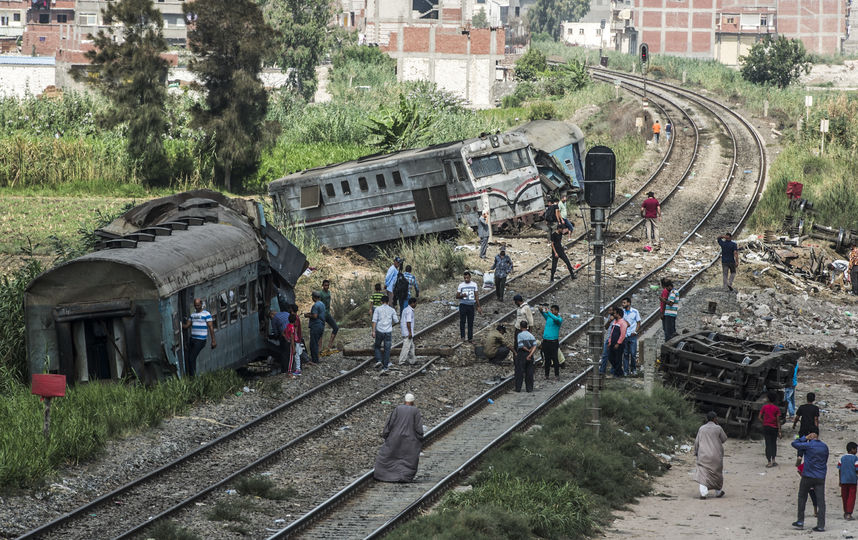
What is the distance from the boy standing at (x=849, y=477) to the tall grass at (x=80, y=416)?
9.61m

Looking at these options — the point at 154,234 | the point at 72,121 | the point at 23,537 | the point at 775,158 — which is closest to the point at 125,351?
the point at 154,234

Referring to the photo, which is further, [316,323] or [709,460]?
[316,323]

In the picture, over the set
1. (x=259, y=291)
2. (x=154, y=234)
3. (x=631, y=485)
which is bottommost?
(x=631, y=485)

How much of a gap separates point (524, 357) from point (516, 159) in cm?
1456

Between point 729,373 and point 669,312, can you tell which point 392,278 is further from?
point 729,373

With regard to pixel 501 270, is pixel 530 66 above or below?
above

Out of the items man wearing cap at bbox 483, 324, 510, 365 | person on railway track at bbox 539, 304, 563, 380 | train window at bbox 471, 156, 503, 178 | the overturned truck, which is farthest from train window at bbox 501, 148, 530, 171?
the overturned truck

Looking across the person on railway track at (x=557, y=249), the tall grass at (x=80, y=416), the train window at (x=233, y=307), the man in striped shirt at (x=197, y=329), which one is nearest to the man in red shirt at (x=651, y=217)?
the person on railway track at (x=557, y=249)

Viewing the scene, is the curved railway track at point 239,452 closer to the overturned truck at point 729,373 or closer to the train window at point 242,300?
the overturned truck at point 729,373

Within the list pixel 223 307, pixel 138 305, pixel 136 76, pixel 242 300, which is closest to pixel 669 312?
pixel 242 300

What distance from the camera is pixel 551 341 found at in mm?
21656

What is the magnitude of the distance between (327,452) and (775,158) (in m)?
34.7

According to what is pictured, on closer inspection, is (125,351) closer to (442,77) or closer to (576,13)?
(442,77)

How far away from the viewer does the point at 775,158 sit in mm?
47500
